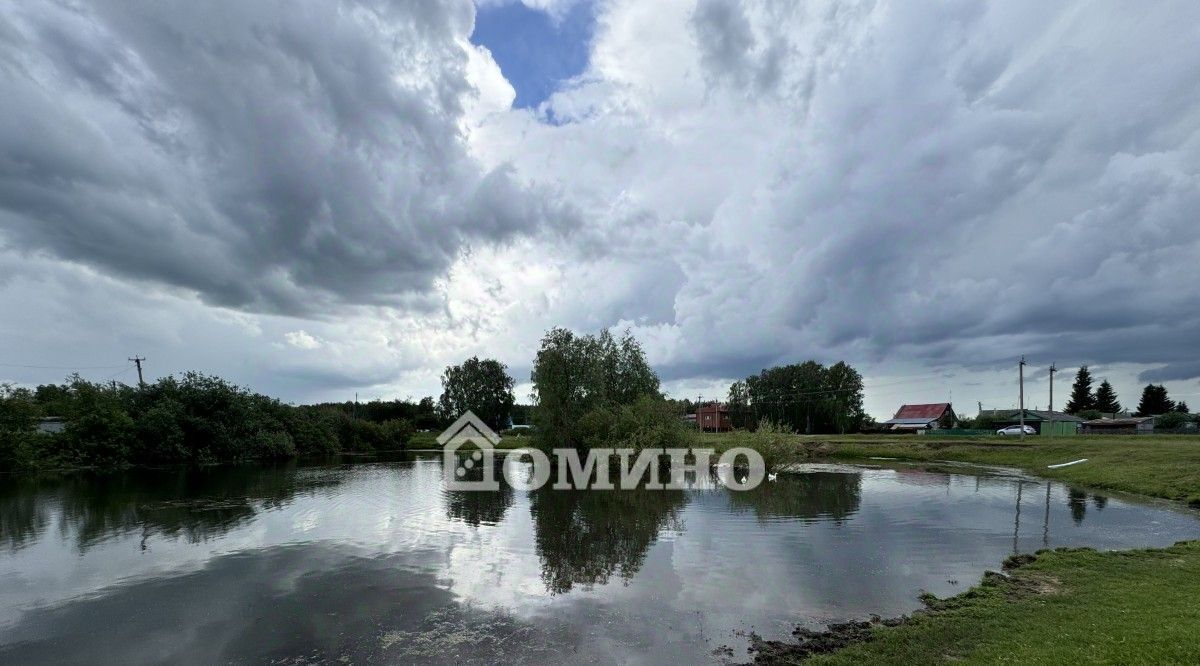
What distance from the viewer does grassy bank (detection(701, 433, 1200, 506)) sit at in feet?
103

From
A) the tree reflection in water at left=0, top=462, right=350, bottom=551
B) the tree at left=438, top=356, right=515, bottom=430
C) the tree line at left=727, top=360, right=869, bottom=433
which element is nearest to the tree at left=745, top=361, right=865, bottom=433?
the tree line at left=727, top=360, right=869, bottom=433

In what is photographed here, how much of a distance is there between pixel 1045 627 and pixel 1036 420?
358 feet

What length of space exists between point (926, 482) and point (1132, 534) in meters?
17.9

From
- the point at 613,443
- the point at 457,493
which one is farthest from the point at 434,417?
the point at 457,493

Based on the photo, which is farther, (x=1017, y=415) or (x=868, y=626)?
(x=1017, y=415)

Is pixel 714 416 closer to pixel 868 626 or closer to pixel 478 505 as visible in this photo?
pixel 478 505

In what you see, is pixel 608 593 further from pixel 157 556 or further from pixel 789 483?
pixel 789 483

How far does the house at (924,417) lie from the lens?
4409 inches

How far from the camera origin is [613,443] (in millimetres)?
45750

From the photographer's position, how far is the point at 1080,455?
44438 mm

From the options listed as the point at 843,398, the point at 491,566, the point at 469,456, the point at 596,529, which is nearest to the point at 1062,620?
the point at 491,566

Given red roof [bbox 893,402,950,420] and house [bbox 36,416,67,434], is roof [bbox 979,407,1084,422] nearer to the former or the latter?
red roof [bbox 893,402,950,420]
